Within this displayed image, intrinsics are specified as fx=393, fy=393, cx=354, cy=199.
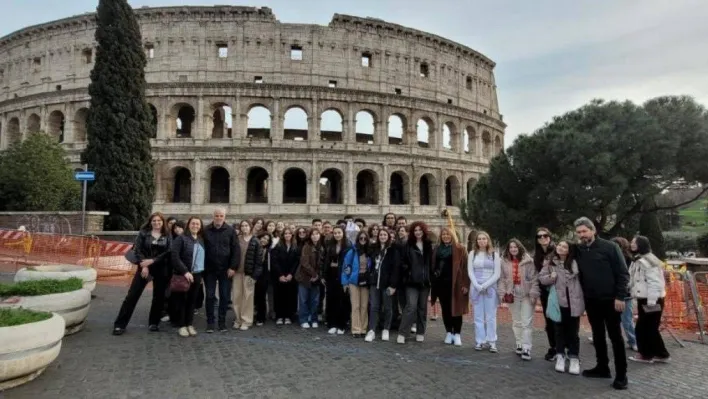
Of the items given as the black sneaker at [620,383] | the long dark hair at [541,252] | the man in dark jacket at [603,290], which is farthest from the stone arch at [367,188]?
the black sneaker at [620,383]

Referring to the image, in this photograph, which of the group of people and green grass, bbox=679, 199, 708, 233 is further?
green grass, bbox=679, 199, 708, 233

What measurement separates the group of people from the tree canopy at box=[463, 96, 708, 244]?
1098 cm

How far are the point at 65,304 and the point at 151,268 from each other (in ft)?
4.03

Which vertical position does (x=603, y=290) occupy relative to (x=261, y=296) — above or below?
above

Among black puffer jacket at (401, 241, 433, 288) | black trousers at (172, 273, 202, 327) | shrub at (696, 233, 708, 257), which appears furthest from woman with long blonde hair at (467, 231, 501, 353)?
shrub at (696, 233, 708, 257)

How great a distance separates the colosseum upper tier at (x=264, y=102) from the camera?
25234 millimetres

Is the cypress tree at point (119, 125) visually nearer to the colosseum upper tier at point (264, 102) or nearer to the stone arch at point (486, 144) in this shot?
the colosseum upper tier at point (264, 102)

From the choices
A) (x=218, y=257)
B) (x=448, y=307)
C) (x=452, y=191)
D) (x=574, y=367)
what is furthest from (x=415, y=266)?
(x=452, y=191)

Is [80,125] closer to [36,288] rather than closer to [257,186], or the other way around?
[257,186]

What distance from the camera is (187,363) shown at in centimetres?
511

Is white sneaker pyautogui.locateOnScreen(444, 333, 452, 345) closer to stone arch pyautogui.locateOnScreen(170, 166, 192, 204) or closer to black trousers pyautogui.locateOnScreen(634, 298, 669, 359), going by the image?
black trousers pyautogui.locateOnScreen(634, 298, 669, 359)

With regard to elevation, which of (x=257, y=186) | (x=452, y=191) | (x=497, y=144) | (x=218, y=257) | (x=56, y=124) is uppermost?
(x=56, y=124)

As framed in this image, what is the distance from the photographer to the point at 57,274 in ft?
21.9

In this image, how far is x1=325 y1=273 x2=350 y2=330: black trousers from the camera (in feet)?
22.9
